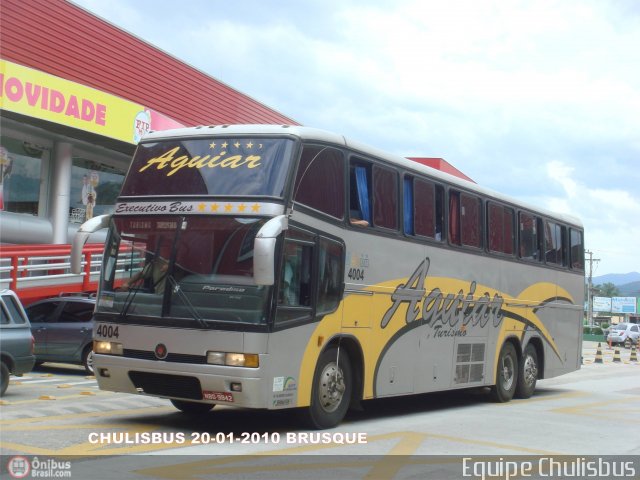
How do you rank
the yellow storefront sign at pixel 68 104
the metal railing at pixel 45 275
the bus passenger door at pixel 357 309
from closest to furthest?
the bus passenger door at pixel 357 309 → the metal railing at pixel 45 275 → the yellow storefront sign at pixel 68 104

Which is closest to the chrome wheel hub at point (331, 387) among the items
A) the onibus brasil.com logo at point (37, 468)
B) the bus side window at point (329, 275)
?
the bus side window at point (329, 275)

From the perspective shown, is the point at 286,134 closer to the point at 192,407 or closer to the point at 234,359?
the point at 234,359

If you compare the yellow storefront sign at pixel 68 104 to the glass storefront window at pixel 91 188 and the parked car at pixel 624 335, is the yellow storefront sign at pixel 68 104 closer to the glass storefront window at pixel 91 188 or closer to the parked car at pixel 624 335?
the glass storefront window at pixel 91 188

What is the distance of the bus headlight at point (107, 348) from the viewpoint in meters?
9.73

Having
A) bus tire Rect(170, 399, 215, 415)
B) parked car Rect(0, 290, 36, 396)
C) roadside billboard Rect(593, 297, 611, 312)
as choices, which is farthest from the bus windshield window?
roadside billboard Rect(593, 297, 611, 312)

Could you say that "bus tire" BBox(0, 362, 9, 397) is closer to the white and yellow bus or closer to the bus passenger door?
the white and yellow bus

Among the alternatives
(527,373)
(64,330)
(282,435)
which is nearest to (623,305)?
(527,373)

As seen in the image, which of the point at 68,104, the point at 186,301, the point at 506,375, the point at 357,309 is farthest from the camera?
the point at 68,104

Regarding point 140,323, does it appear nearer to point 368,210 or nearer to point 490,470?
point 368,210

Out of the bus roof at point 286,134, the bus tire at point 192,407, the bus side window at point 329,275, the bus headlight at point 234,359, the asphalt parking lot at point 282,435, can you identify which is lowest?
the asphalt parking lot at point 282,435

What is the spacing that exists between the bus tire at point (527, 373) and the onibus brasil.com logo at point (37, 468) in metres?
11.0

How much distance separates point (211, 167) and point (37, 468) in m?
4.20

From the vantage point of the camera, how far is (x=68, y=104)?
23375 mm

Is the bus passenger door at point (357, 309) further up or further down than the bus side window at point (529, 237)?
further down
